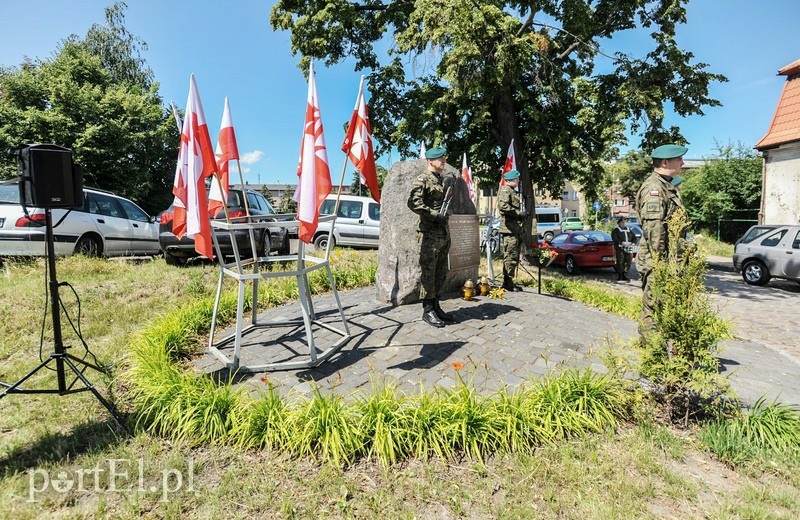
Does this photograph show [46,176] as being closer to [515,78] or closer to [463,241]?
[463,241]

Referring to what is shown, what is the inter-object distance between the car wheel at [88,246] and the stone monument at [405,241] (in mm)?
6170

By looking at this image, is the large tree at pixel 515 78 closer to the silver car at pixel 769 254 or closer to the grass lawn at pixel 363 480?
the silver car at pixel 769 254

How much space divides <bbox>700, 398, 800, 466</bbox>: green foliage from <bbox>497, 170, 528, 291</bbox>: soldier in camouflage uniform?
445cm

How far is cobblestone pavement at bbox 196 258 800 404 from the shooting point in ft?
11.7

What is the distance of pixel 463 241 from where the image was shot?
6.88 m

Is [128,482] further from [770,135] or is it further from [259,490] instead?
[770,135]

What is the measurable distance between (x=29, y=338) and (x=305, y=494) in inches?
167

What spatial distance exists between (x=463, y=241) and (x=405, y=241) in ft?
4.21

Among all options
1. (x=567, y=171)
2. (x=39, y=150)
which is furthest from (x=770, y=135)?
(x=39, y=150)

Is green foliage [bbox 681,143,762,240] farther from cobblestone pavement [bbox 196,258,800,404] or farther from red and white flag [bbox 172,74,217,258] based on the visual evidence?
red and white flag [bbox 172,74,217,258]

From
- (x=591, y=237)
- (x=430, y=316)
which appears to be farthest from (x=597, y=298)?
(x=591, y=237)

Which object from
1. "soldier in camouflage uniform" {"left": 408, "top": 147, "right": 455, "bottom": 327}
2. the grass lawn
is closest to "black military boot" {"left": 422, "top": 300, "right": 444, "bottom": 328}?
"soldier in camouflage uniform" {"left": 408, "top": 147, "right": 455, "bottom": 327}

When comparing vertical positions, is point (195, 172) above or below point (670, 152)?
below

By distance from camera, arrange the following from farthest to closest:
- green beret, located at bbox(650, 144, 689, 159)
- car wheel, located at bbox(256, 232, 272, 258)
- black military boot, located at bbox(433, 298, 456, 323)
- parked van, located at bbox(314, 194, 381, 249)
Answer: parked van, located at bbox(314, 194, 381, 249)
car wheel, located at bbox(256, 232, 272, 258)
black military boot, located at bbox(433, 298, 456, 323)
green beret, located at bbox(650, 144, 689, 159)
